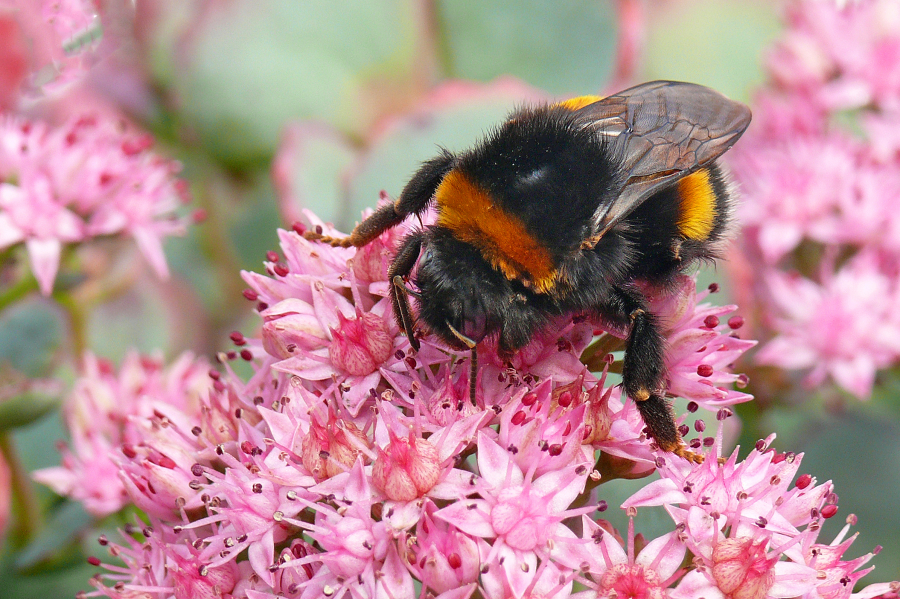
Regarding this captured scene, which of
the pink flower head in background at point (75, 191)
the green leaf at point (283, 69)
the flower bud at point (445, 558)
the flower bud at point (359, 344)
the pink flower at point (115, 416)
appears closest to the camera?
the flower bud at point (445, 558)

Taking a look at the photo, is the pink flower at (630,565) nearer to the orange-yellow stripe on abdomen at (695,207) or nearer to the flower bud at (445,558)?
the flower bud at (445,558)

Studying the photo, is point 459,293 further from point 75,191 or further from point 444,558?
point 75,191

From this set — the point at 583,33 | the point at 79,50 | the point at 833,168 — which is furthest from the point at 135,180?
the point at 833,168

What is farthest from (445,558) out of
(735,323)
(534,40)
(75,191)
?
(534,40)

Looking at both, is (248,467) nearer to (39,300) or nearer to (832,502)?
(832,502)

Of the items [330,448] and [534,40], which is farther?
[534,40]

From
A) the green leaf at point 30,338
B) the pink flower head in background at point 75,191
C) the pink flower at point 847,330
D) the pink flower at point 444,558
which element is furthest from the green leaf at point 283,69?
the pink flower at point 444,558
